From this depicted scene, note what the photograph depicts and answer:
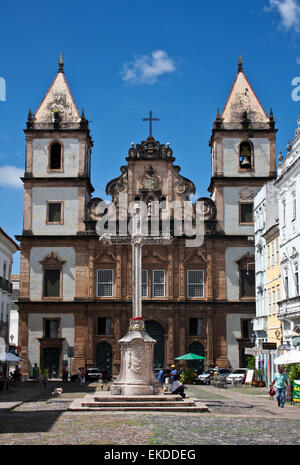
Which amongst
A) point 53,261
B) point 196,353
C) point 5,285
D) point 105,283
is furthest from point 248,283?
point 5,285

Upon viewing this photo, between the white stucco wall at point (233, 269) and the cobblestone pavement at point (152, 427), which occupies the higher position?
the white stucco wall at point (233, 269)

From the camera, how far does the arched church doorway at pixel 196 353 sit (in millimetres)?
51000

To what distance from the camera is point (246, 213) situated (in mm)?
53281

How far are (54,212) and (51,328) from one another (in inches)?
357

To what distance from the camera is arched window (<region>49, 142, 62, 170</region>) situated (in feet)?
180

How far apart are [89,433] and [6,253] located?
36478 millimetres

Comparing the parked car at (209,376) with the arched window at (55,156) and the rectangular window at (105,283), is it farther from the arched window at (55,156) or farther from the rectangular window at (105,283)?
the arched window at (55,156)

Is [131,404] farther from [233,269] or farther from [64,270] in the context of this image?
[64,270]

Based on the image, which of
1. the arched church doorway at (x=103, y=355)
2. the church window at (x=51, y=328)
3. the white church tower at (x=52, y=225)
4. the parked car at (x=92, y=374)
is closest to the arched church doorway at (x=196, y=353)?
A: the arched church doorway at (x=103, y=355)

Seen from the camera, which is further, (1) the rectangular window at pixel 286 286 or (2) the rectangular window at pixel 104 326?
(2) the rectangular window at pixel 104 326

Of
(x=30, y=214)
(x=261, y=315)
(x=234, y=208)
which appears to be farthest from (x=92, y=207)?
(x=261, y=315)

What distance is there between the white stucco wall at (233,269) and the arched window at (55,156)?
15299 millimetres

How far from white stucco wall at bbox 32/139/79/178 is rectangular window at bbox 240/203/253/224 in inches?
529

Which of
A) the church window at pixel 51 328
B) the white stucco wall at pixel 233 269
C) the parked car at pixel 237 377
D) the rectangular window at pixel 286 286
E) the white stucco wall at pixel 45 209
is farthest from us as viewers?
the white stucco wall at pixel 45 209
